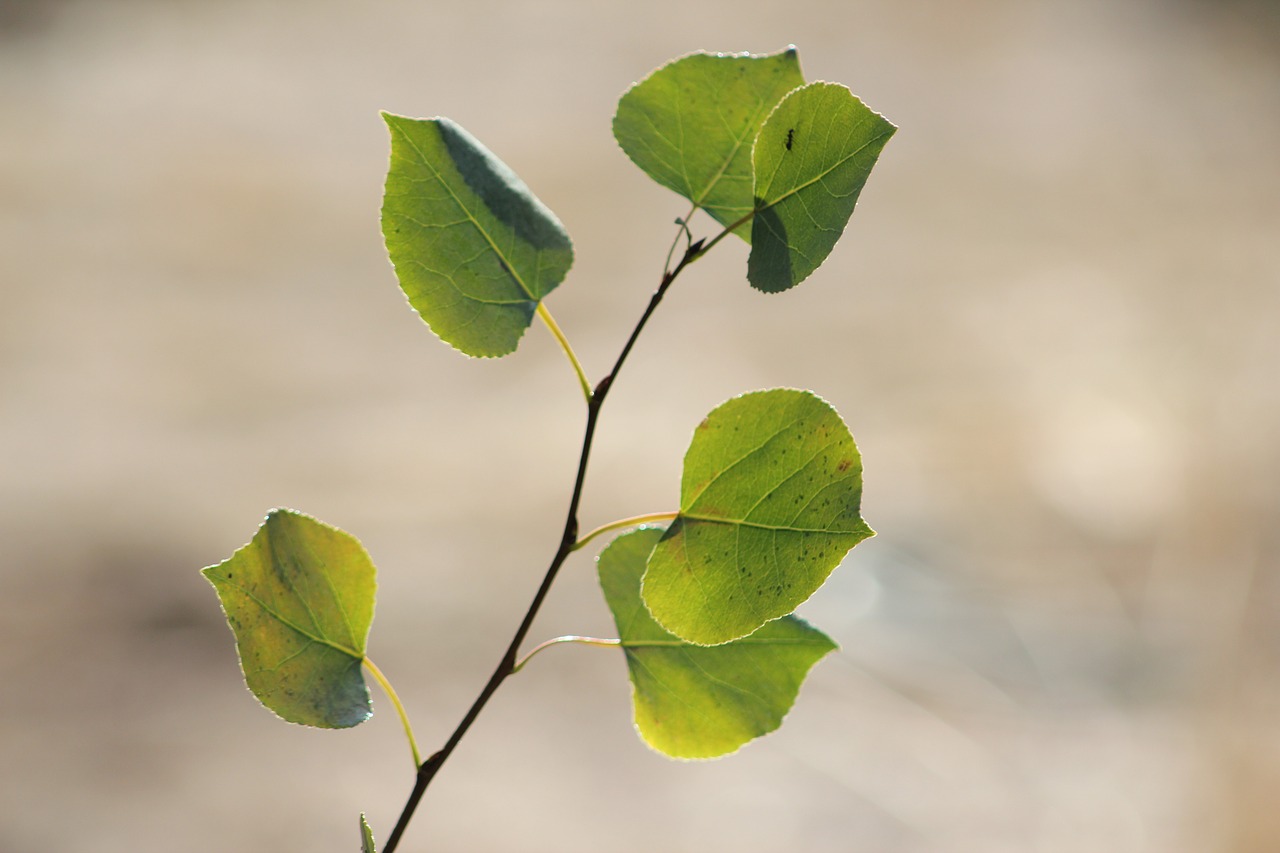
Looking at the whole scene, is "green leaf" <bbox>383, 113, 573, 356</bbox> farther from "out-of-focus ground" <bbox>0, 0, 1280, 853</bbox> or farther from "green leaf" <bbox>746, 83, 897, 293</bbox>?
"out-of-focus ground" <bbox>0, 0, 1280, 853</bbox>

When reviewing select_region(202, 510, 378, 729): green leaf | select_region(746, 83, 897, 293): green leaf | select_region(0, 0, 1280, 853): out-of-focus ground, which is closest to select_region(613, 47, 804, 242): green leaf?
select_region(746, 83, 897, 293): green leaf

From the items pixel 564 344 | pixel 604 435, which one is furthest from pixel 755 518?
pixel 604 435

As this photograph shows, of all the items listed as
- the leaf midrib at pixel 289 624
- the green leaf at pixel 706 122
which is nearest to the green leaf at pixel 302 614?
the leaf midrib at pixel 289 624

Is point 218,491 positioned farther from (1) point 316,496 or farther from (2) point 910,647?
(2) point 910,647

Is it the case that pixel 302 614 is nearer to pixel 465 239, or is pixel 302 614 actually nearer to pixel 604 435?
pixel 465 239

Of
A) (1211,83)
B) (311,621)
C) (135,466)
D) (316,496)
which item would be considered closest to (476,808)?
(316,496)

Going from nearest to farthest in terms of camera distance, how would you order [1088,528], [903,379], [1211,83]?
[1088,528]
[903,379]
[1211,83]
